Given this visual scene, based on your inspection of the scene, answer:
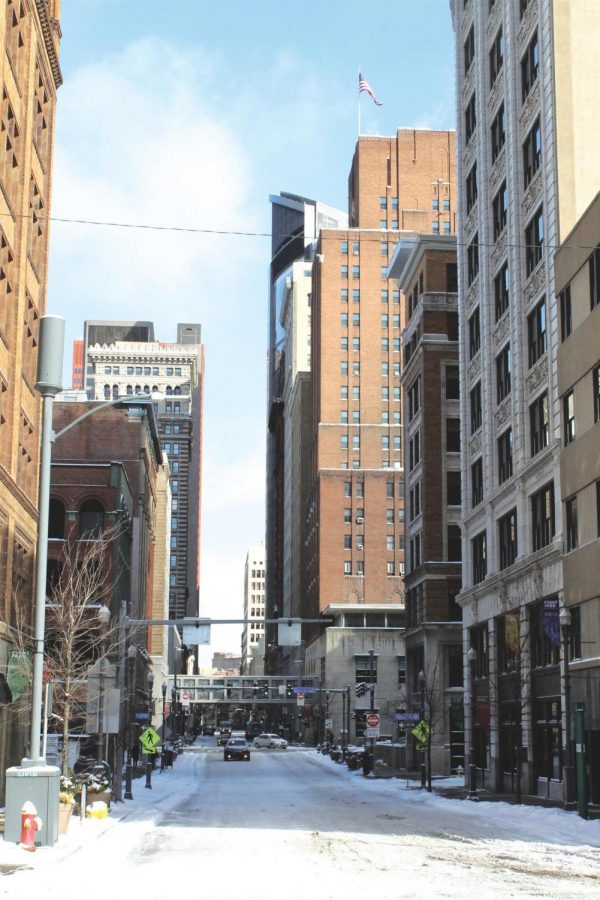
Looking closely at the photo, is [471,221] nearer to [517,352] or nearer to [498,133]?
[498,133]

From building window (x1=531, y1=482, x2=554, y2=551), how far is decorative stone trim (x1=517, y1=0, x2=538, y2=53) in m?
19.1

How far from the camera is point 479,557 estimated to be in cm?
5791

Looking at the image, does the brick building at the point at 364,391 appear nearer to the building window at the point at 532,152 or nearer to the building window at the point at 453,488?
the building window at the point at 453,488

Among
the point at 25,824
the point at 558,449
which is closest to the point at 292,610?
the point at 558,449

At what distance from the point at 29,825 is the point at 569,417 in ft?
86.4

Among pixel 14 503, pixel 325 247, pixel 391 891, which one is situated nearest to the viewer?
pixel 391 891

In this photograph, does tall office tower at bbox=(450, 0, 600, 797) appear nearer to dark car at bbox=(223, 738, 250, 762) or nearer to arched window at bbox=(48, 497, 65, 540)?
arched window at bbox=(48, 497, 65, 540)

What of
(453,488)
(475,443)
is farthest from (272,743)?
(475,443)

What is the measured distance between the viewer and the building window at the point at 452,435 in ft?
241

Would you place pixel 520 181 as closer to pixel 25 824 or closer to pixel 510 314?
pixel 510 314

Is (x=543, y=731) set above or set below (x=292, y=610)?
below

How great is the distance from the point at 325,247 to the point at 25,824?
5177 inches

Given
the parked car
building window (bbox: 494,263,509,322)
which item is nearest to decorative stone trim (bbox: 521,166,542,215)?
A: building window (bbox: 494,263,509,322)

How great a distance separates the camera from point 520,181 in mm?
49938
